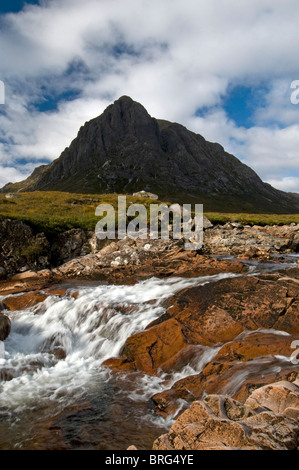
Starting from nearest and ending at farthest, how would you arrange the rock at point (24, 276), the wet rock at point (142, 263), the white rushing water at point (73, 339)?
the white rushing water at point (73, 339) < the wet rock at point (142, 263) < the rock at point (24, 276)

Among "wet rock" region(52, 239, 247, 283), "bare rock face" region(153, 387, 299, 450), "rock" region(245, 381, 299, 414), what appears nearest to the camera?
"bare rock face" region(153, 387, 299, 450)

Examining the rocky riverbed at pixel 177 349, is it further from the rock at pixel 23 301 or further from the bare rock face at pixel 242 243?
the bare rock face at pixel 242 243

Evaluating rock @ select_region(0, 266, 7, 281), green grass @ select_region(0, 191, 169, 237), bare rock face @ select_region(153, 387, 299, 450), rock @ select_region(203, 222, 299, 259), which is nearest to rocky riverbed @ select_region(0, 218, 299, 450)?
bare rock face @ select_region(153, 387, 299, 450)

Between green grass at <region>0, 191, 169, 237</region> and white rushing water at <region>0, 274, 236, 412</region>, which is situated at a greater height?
green grass at <region>0, 191, 169, 237</region>

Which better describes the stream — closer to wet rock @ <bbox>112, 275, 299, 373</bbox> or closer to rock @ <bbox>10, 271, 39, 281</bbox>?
wet rock @ <bbox>112, 275, 299, 373</bbox>

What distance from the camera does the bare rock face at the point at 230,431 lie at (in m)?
4.26

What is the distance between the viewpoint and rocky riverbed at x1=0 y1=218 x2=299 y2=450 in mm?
5266

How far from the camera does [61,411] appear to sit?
8.35 metres

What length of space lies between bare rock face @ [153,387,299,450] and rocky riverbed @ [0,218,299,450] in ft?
0.06

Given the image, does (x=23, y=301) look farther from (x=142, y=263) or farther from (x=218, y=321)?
(x=218, y=321)

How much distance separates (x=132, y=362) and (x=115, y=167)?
628 ft

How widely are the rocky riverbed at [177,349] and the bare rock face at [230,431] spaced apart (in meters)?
0.02

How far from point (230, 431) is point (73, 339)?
1064cm

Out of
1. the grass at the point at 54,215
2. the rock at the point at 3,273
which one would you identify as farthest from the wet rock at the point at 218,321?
the grass at the point at 54,215
